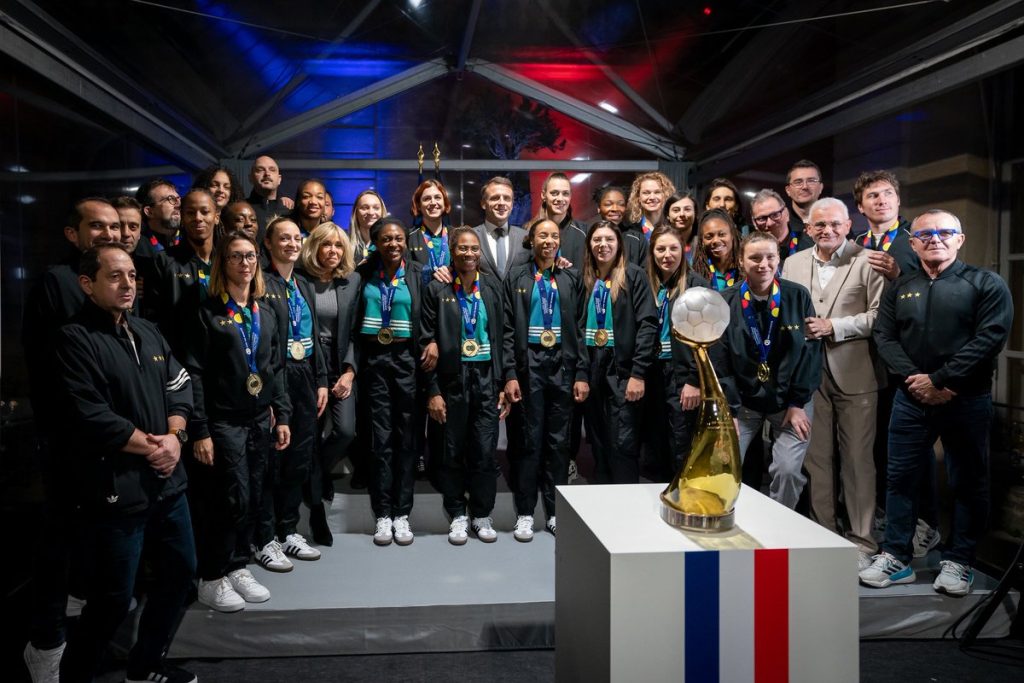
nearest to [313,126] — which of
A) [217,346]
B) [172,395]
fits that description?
[217,346]

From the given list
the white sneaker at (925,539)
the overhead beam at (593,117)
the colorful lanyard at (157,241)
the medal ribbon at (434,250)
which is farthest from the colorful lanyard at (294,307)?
the overhead beam at (593,117)

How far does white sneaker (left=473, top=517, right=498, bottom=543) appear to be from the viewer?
13.2 feet

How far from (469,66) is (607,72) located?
1.29m

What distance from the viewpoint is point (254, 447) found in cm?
329

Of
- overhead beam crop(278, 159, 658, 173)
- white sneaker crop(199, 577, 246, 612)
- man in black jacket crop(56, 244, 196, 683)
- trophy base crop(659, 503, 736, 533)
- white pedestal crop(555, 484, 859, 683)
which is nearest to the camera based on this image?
white pedestal crop(555, 484, 859, 683)

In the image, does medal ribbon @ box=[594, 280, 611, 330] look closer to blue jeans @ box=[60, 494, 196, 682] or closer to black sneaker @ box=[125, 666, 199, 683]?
blue jeans @ box=[60, 494, 196, 682]

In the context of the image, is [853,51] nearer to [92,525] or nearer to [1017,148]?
[1017,148]

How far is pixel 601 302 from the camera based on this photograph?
4086 mm

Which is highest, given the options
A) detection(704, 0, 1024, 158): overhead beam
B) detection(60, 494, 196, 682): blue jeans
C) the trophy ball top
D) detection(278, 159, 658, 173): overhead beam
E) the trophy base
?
detection(278, 159, 658, 173): overhead beam

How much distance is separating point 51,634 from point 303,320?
1.64 meters

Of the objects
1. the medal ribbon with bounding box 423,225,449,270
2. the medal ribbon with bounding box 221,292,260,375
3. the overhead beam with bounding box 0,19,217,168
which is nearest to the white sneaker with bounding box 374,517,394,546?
the medal ribbon with bounding box 221,292,260,375

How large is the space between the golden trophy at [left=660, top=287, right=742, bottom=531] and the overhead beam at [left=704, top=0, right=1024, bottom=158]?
280 cm

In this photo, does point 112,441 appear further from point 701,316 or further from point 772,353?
point 772,353

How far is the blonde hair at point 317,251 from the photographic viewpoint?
393cm
